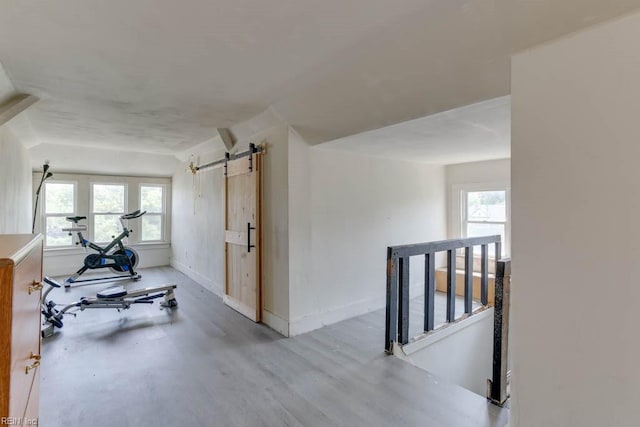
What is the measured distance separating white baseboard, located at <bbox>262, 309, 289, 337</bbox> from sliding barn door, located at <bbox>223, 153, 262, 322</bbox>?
10 cm

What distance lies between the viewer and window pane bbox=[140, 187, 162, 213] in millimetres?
7180

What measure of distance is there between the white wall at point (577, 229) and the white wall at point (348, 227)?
2180 mm

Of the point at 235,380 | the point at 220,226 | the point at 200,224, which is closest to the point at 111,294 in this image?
the point at 220,226

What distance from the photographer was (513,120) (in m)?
1.76

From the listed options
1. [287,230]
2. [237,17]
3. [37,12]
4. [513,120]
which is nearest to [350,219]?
[287,230]

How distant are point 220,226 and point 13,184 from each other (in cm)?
258

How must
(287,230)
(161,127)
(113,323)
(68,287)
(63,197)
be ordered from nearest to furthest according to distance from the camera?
(287,230) < (113,323) < (161,127) < (68,287) < (63,197)

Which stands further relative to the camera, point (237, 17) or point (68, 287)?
point (68, 287)

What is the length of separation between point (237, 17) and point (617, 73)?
1.87 metres

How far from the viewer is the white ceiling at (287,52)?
1.61m

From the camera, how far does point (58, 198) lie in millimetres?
6371

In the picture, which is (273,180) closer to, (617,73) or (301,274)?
(301,274)

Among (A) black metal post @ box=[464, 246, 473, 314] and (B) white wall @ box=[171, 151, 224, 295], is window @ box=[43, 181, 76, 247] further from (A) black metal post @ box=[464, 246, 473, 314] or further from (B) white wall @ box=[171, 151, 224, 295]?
(A) black metal post @ box=[464, 246, 473, 314]

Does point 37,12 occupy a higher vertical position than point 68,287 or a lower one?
higher
